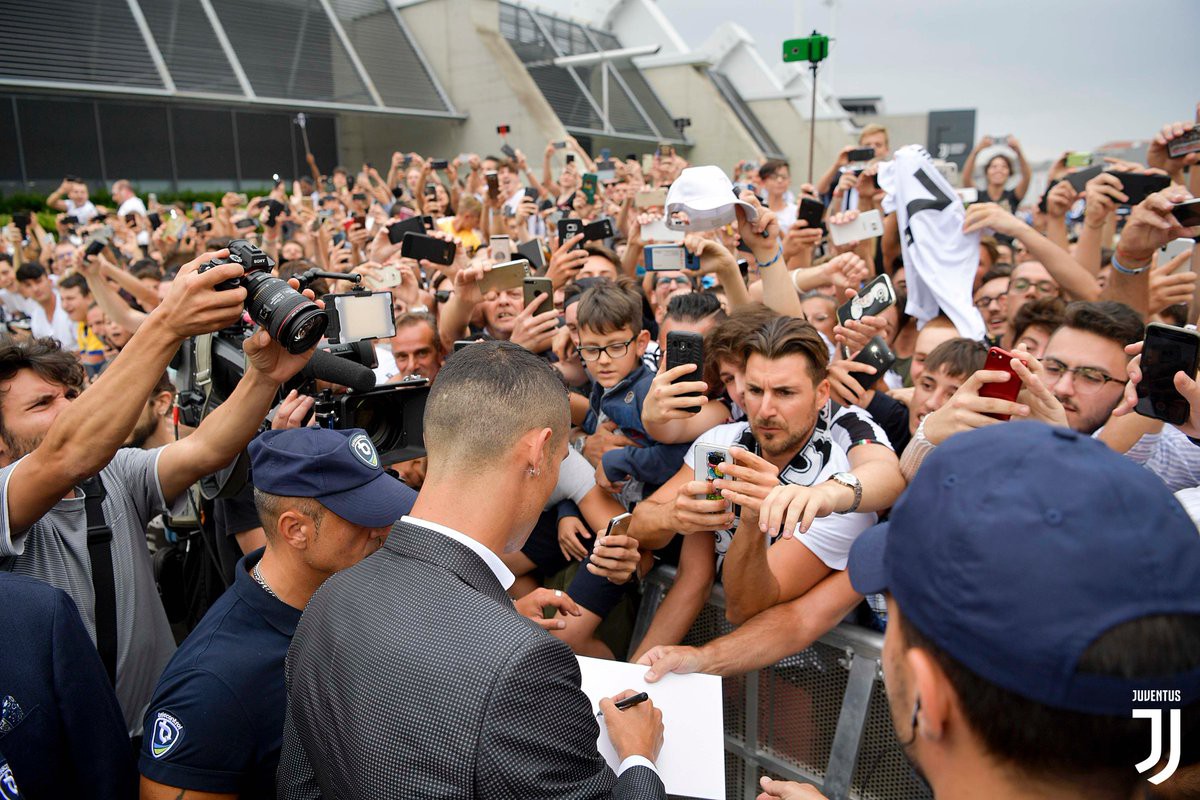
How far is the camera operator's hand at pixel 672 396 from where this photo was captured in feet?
8.98

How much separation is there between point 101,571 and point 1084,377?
3.74 m

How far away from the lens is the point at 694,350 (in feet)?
9.26

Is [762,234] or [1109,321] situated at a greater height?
[762,234]

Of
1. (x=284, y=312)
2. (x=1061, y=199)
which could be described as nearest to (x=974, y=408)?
(x=284, y=312)

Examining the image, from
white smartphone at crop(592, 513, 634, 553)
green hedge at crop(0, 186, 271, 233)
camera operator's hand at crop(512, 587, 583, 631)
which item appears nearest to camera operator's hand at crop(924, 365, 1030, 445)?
white smartphone at crop(592, 513, 634, 553)

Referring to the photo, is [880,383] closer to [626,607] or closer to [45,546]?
[626,607]

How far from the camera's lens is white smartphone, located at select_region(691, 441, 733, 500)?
2.39 metres

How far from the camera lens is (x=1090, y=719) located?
1043 mm

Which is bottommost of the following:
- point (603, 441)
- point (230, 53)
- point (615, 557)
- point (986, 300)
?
point (615, 557)

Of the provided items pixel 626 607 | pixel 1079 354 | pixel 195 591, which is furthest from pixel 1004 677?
pixel 195 591

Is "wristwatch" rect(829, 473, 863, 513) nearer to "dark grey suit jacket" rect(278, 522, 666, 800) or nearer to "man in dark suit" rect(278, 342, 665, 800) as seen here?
"man in dark suit" rect(278, 342, 665, 800)

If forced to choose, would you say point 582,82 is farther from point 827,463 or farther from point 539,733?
point 539,733

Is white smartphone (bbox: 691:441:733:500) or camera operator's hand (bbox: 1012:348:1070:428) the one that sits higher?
camera operator's hand (bbox: 1012:348:1070:428)

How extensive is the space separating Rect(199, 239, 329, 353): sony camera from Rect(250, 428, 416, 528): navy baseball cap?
0.99 ft
